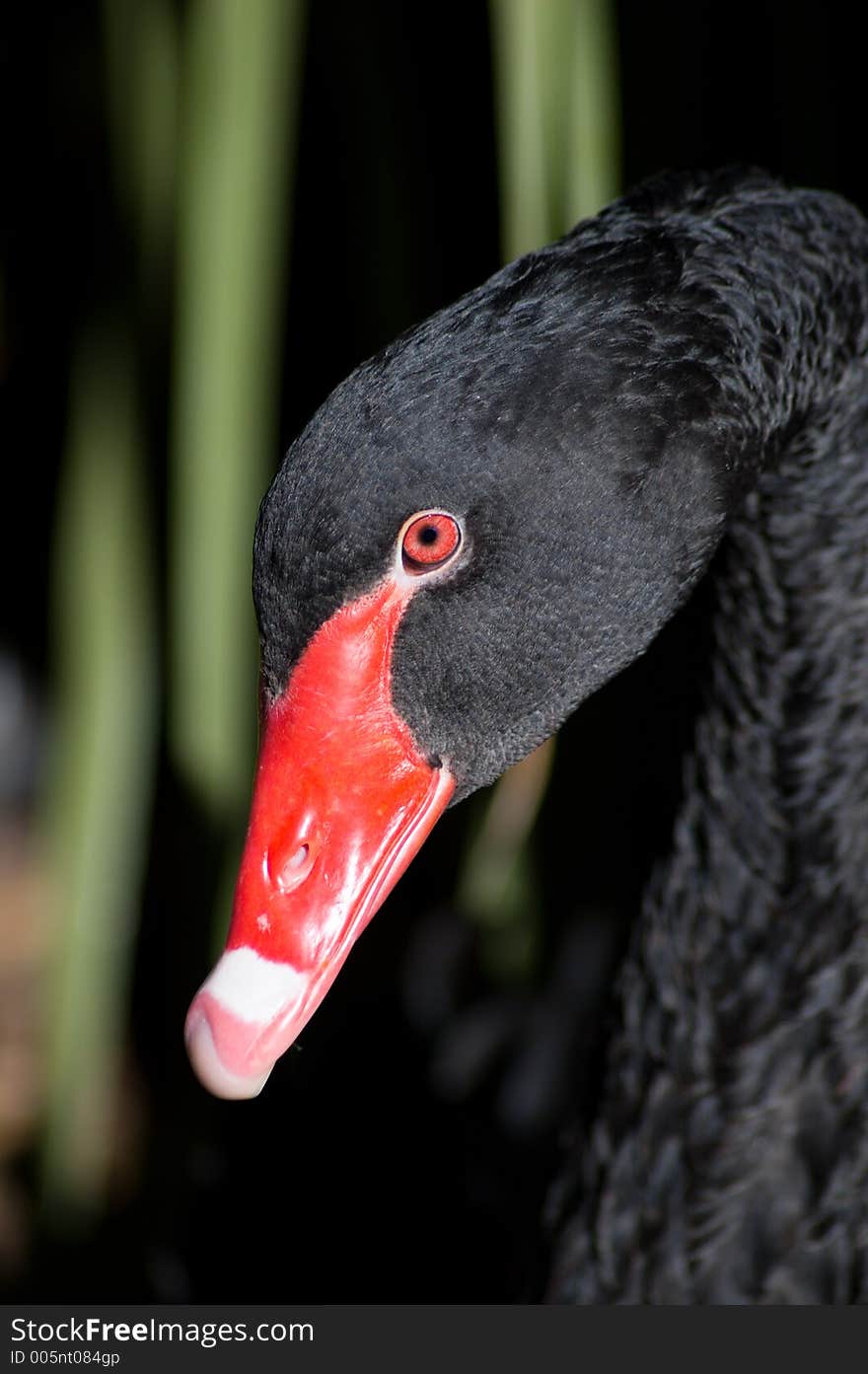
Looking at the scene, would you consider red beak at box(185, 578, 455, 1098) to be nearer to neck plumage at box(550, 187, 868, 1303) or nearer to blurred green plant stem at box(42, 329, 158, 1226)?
neck plumage at box(550, 187, 868, 1303)

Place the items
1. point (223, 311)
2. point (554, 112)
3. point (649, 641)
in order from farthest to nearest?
point (223, 311) → point (554, 112) → point (649, 641)

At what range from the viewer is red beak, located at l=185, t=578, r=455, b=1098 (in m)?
0.89

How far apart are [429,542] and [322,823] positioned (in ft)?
0.64

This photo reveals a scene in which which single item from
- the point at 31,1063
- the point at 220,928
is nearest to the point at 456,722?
the point at 220,928

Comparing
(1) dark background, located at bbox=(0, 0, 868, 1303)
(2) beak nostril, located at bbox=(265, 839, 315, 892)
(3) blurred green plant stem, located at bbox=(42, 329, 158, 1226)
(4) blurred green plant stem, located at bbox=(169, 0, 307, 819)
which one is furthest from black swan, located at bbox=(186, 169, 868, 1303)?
(3) blurred green plant stem, located at bbox=(42, 329, 158, 1226)

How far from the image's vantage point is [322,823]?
0.92m

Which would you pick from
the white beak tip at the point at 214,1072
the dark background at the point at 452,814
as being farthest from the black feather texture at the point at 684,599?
the white beak tip at the point at 214,1072

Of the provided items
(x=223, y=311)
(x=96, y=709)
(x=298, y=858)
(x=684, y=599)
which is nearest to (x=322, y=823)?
(x=298, y=858)

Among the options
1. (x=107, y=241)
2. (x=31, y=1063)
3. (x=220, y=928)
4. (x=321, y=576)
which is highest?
(x=107, y=241)

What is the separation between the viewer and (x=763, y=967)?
113 centimetres

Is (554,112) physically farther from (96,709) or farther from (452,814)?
(452,814)

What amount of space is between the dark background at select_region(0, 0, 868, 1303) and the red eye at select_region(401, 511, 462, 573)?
41cm

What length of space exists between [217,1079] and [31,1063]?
168cm

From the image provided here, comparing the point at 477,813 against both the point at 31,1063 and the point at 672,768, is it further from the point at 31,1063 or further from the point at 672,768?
the point at 31,1063
